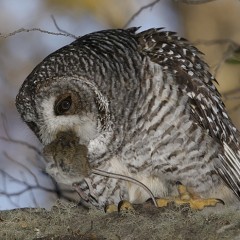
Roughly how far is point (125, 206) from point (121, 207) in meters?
0.02

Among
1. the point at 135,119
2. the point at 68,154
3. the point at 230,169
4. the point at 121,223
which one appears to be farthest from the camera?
the point at 230,169

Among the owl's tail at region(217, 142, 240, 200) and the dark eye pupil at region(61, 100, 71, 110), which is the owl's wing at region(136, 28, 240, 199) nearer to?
the owl's tail at region(217, 142, 240, 200)

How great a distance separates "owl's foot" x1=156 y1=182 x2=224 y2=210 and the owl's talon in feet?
0.60

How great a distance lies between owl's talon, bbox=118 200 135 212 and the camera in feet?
17.9

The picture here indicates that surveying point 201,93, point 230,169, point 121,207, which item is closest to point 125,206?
point 121,207

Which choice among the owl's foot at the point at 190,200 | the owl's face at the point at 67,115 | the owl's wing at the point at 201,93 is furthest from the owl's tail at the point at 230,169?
the owl's face at the point at 67,115

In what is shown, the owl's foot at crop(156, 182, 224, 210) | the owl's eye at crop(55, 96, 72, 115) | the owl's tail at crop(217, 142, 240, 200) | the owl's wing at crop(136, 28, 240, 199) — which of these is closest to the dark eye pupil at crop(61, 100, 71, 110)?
the owl's eye at crop(55, 96, 72, 115)

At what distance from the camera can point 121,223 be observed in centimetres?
529

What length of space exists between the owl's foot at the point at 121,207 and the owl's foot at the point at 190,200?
Result: 0.19 m

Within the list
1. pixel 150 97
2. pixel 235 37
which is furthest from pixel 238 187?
pixel 235 37

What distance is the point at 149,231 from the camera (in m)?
5.17

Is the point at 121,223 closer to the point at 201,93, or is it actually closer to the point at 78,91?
the point at 78,91

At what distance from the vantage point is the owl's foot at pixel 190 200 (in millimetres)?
5652

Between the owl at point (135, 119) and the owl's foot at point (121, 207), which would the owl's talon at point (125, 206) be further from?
the owl at point (135, 119)
